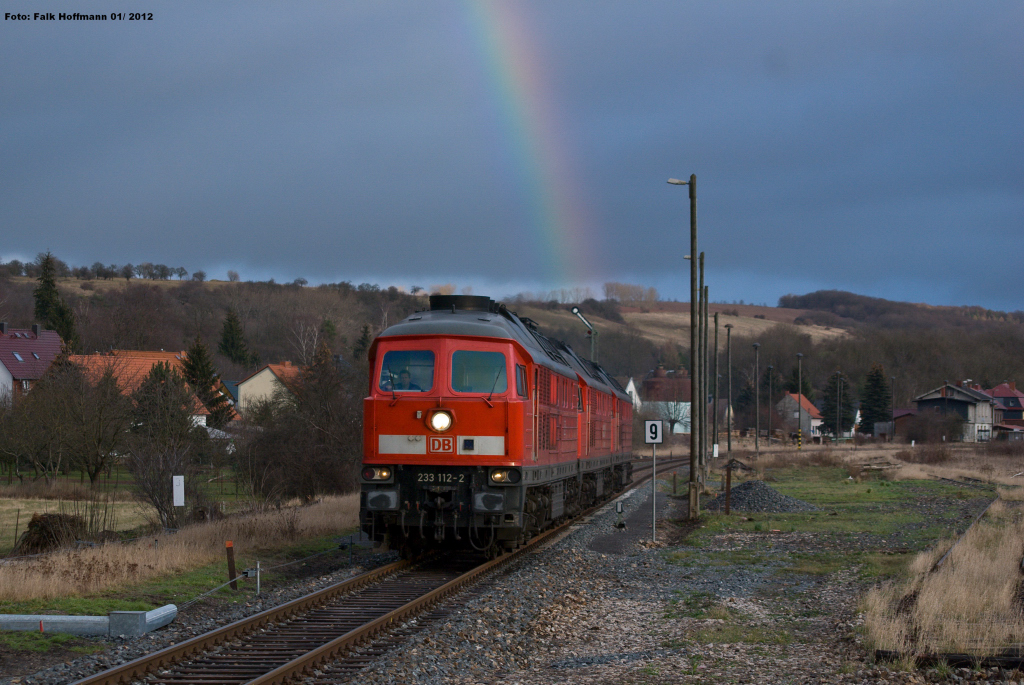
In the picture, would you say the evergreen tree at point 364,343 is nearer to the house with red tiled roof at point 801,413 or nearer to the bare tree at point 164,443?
the bare tree at point 164,443

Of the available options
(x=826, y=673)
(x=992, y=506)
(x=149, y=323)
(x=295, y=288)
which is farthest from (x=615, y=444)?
(x=295, y=288)

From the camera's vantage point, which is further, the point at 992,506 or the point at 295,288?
the point at 295,288

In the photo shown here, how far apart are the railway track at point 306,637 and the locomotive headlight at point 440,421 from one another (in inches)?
89.6

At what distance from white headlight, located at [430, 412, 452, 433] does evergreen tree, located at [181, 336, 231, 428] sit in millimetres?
40508

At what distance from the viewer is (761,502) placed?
26.8 meters

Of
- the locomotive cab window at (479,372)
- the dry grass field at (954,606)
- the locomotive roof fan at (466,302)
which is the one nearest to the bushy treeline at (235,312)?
the locomotive roof fan at (466,302)

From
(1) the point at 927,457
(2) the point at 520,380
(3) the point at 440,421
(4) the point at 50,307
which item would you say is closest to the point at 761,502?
(2) the point at 520,380

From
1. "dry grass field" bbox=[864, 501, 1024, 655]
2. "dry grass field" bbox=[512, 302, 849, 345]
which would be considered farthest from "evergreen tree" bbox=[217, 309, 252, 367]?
"dry grass field" bbox=[864, 501, 1024, 655]

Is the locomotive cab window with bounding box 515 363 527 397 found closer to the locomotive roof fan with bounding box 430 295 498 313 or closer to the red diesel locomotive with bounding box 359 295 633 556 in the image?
the red diesel locomotive with bounding box 359 295 633 556

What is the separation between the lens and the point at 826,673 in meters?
8.22

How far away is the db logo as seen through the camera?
13.9 m

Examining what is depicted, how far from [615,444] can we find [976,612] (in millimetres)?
20307

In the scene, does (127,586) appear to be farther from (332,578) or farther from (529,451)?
(529,451)

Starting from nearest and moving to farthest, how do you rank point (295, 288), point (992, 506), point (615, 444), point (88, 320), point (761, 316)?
point (992, 506) < point (615, 444) < point (88, 320) < point (295, 288) < point (761, 316)
